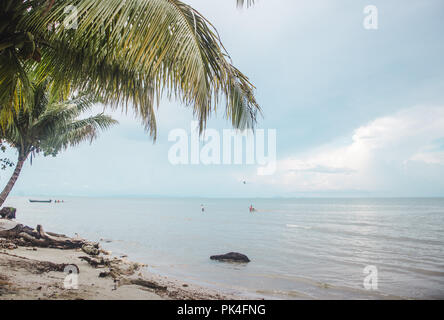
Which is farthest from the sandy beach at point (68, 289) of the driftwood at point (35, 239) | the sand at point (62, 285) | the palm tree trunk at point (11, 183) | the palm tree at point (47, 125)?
the palm tree at point (47, 125)

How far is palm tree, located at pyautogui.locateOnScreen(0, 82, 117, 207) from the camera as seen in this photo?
885 cm

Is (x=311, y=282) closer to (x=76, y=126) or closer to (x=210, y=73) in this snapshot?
(x=210, y=73)

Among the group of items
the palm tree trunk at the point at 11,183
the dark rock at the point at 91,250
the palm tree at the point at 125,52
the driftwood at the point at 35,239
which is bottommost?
the dark rock at the point at 91,250

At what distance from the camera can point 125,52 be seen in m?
2.94

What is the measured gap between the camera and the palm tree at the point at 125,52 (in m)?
2.66

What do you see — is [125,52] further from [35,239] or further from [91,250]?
[35,239]

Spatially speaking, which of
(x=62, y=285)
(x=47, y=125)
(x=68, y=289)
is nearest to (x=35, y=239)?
(x=47, y=125)

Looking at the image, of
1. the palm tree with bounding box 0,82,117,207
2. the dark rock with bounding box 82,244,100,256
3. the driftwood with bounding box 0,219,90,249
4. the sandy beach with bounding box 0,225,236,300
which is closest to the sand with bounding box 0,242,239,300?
the sandy beach with bounding box 0,225,236,300

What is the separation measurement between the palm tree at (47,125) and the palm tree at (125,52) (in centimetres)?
549

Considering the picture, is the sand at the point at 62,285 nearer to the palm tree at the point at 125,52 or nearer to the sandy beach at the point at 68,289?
the sandy beach at the point at 68,289

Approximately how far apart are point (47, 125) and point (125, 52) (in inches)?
343

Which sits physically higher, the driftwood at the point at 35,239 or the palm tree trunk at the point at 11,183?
the palm tree trunk at the point at 11,183
